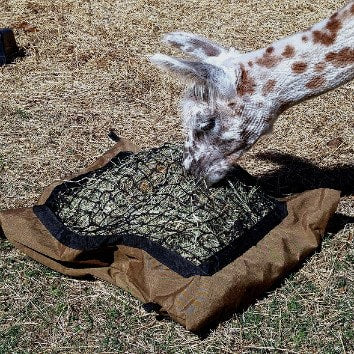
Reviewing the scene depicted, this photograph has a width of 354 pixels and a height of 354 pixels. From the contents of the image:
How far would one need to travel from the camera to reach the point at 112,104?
22.6 ft

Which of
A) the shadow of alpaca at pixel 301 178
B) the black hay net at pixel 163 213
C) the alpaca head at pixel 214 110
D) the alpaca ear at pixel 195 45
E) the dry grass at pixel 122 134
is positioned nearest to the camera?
the dry grass at pixel 122 134

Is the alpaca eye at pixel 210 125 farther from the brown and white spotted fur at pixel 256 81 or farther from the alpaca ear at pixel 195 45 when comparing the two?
the alpaca ear at pixel 195 45

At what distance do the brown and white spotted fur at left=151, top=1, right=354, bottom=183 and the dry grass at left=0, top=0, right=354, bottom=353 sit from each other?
0.93m

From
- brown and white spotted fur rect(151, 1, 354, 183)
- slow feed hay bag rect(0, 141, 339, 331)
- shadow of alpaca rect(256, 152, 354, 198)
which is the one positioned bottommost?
shadow of alpaca rect(256, 152, 354, 198)

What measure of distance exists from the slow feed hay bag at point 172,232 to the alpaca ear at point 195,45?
667mm

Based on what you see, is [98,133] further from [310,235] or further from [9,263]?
[310,235]

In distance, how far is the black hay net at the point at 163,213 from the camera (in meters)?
4.34

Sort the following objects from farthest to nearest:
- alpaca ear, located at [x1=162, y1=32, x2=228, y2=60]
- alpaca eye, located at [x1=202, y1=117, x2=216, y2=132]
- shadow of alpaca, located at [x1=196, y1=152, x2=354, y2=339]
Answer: shadow of alpaca, located at [x1=196, y1=152, x2=354, y2=339] < alpaca ear, located at [x1=162, y1=32, x2=228, y2=60] < alpaca eye, located at [x1=202, y1=117, x2=216, y2=132]

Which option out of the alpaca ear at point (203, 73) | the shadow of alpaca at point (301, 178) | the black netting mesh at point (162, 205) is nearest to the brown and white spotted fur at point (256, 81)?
the alpaca ear at point (203, 73)

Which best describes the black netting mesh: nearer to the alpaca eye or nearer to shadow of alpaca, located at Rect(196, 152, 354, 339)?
the alpaca eye

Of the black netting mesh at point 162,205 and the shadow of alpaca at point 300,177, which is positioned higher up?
the black netting mesh at point 162,205

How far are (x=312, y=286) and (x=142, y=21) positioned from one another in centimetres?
483

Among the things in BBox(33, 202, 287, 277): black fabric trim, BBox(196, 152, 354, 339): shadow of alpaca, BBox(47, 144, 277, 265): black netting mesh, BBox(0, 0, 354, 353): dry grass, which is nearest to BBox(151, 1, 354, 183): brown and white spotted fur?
BBox(47, 144, 277, 265): black netting mesh

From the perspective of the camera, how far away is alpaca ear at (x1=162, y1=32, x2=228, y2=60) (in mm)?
4762
